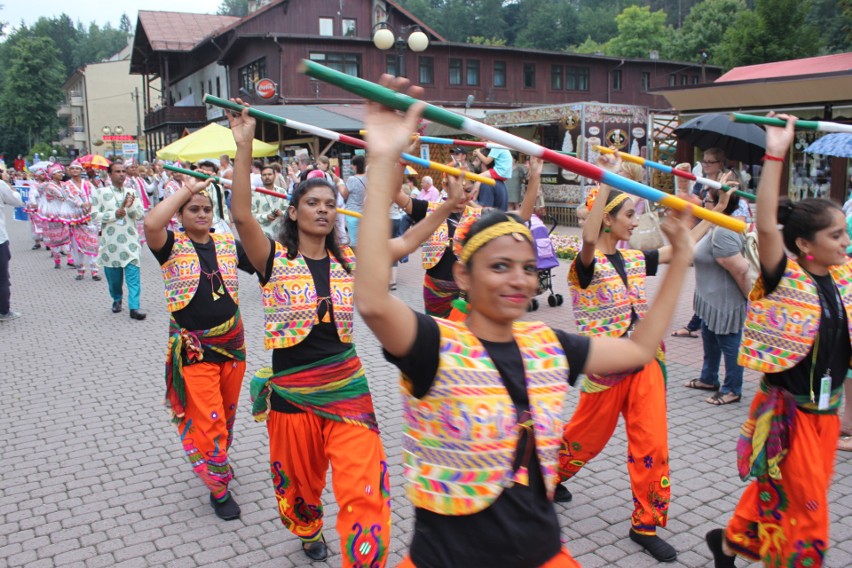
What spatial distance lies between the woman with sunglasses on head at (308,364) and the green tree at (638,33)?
2809 inches

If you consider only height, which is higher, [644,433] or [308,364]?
[308,364]

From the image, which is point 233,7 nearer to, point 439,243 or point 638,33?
point 638,33

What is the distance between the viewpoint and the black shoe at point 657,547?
12.8ft

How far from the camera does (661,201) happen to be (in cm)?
203

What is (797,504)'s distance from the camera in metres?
3.27

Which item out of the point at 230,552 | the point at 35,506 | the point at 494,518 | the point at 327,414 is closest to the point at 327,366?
the point at 327,414

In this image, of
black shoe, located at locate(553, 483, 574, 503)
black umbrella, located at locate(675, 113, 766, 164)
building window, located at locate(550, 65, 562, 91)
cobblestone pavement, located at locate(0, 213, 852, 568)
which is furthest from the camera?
building window, located at locate(550, 65, 562, 91)

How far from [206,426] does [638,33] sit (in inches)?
2905

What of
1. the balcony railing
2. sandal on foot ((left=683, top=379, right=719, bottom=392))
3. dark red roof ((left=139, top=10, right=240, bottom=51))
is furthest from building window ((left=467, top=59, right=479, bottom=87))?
sandal on foot ((left=683, top=379, right=719, bottom=392))

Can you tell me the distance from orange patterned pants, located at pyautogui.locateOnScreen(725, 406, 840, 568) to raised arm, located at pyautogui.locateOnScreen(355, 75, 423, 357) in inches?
90.4

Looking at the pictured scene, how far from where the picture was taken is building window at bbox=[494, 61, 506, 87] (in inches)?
1529

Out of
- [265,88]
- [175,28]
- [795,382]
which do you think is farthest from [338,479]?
[175,28]

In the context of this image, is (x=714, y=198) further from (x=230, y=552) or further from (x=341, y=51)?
(x=341, y=51)

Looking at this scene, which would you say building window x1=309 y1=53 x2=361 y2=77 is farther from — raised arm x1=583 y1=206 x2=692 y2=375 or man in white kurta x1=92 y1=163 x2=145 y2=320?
raised arm x1=583 y1=206 x2=692 y2=375
